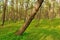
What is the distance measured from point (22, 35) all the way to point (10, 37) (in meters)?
1.12

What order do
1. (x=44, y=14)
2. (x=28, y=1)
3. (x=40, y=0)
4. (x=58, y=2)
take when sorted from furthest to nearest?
(x=44, y=14) < (x=58, y=2) < (x=28, y=1) < (x=40, y=0)

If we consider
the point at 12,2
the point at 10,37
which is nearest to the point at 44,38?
the point at 10,37

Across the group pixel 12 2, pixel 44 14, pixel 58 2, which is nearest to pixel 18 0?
pixel 12 2

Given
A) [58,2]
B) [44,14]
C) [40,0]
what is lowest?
[44,14]

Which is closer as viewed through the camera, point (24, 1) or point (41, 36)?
point (41, 36)

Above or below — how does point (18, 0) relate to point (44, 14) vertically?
above

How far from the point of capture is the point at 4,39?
1511 cm

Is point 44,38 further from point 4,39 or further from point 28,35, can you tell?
point 4,39

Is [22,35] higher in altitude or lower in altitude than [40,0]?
lower

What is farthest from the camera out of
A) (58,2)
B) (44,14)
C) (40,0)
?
(44,14)

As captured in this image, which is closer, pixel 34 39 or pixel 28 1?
pixel 34 39

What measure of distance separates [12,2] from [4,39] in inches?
1423

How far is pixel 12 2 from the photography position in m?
50.6

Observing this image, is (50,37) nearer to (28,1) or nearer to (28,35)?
(28,35)
